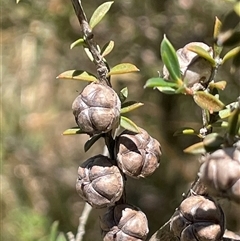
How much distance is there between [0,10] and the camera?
1.87 m

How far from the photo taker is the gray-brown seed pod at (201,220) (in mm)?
692

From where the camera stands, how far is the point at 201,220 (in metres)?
0.70

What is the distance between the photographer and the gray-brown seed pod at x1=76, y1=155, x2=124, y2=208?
76 cm

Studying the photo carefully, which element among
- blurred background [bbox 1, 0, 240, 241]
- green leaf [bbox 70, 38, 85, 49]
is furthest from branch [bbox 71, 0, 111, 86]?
blurred background [bbox 1, 0, 240, 241]

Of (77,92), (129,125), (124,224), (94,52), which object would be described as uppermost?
(94,52)

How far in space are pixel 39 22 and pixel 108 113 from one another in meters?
1.25

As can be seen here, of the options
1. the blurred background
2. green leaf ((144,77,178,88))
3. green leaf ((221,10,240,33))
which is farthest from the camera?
the blurred background

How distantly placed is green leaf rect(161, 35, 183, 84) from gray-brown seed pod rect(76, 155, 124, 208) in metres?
0.16

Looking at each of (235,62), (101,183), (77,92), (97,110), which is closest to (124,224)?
(101,183)

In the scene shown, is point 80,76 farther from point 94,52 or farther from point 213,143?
point 213,143

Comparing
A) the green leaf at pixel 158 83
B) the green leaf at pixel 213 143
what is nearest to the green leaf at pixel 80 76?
the green leaf at pixel 158 83

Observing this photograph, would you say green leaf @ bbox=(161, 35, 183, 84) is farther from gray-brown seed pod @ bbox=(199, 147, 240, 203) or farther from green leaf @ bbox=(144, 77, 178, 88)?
gray-brown seed pod @ bbox=(199, 147, 240, 203)

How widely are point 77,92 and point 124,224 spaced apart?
0.94m

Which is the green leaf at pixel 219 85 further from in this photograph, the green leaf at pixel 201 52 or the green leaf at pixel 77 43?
the green leaf at pixel 77 43
